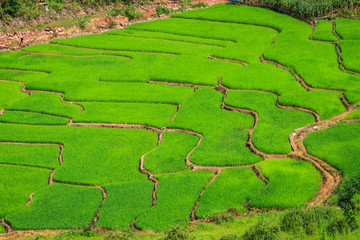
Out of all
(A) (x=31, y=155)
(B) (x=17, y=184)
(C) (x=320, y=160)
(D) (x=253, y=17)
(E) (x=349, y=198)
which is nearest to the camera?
(E) (x=349, y=198)

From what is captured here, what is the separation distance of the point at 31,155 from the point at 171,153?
5.14m

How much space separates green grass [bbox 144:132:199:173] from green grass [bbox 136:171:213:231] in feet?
1.97

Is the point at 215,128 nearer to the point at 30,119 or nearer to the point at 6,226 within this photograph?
the point at 30,119

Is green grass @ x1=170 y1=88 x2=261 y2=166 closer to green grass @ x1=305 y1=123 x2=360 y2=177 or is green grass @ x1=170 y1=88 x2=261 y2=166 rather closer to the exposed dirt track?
the exposed dirt track

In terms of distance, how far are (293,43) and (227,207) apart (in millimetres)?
14249

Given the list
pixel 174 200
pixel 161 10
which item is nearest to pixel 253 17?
pixel 161 10

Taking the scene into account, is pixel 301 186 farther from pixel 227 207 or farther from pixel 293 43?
pixel 293 43

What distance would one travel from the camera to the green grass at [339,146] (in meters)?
16.3

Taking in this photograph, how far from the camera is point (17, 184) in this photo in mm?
18188

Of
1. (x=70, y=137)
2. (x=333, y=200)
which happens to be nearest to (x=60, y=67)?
(x=70, y=137)

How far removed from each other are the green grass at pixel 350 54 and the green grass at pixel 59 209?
12.9m

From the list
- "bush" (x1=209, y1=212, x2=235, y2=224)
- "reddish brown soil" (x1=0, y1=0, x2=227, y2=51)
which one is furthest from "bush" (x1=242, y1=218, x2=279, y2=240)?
"reddish brown soil" (x1=0, y1=0, x2=227, y2=51)

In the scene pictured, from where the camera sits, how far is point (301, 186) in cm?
1552

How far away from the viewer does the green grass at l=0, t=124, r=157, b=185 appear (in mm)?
18047
